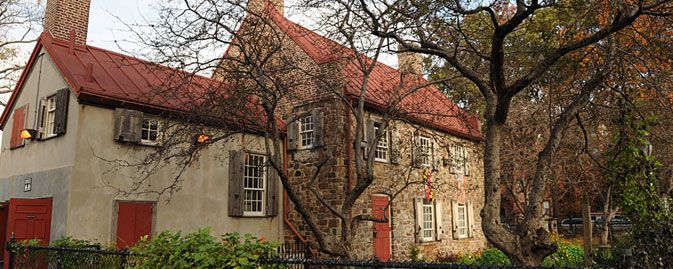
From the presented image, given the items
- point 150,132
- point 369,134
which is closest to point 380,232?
point 369,134

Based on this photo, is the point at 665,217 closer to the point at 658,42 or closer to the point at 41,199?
the point at 658,42

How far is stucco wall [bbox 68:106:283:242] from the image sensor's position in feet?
36.1

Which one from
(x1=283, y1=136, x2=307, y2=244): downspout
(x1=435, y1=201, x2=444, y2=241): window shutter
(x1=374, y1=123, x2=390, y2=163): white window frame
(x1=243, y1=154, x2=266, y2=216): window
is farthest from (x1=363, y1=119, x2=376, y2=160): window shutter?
(x1=435, y1=201, x2=444, y2=241): window shutter

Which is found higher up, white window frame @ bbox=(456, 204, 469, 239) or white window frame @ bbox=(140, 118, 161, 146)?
white window frame @ bbox=(140, 118, 161, 146)

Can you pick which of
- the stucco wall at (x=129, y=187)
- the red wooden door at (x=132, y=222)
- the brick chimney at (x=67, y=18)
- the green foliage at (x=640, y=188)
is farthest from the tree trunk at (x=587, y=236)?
the brick chimney at (x=67, y=18)

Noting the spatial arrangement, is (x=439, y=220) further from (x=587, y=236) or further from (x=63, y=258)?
(x=63, y=258)

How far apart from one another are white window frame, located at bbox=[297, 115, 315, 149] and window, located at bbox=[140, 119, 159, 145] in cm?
452

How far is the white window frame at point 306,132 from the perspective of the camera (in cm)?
1520

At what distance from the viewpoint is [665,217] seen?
696 cm

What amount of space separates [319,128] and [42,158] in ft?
24.0

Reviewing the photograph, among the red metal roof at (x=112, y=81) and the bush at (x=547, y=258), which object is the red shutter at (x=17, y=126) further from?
the bush at (x=547, y=258)

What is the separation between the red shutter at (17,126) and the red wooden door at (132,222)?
4.09m

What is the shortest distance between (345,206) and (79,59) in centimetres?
808

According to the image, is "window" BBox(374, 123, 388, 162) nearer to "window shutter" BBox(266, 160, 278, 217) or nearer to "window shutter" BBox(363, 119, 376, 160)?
"window shutter" BBox(363, 119, 376, 160)
